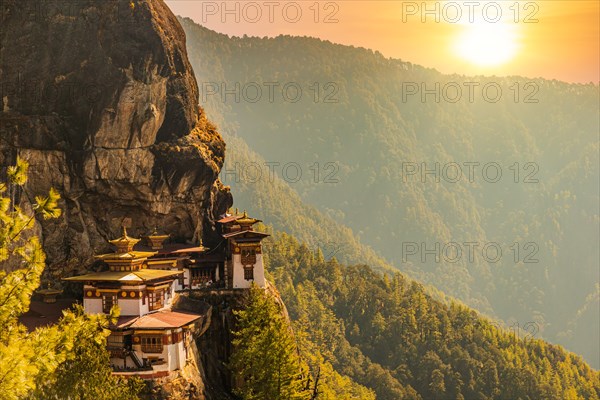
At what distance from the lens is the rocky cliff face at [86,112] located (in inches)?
2064

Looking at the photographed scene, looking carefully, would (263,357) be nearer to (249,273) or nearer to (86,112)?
(249,273)

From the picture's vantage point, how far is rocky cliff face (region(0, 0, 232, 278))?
2064 inches

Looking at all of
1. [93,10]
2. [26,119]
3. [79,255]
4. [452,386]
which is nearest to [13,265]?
[79,255]

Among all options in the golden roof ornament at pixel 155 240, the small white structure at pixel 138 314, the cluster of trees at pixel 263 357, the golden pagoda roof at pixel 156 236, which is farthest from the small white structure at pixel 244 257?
the small white structure at pixel 138 314

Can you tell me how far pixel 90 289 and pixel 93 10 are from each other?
19823 mm

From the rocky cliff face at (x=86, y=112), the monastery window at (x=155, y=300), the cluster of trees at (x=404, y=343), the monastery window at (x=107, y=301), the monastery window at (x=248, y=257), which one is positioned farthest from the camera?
the cluster of trees at (x=404, y=343)

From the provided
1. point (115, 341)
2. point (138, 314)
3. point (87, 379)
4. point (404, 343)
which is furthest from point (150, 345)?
point (404, 343)

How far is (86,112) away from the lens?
53.7 m

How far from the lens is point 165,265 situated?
54188 mm

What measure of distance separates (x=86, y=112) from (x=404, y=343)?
90.0 meters

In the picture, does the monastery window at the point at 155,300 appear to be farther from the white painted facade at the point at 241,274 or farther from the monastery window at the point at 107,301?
the white painted facade at the point at 241,274

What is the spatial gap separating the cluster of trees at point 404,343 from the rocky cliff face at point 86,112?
6412cm

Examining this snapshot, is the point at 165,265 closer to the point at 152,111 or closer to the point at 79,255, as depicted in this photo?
the point at 79,255

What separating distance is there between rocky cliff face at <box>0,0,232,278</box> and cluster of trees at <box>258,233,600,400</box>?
64.1 m
